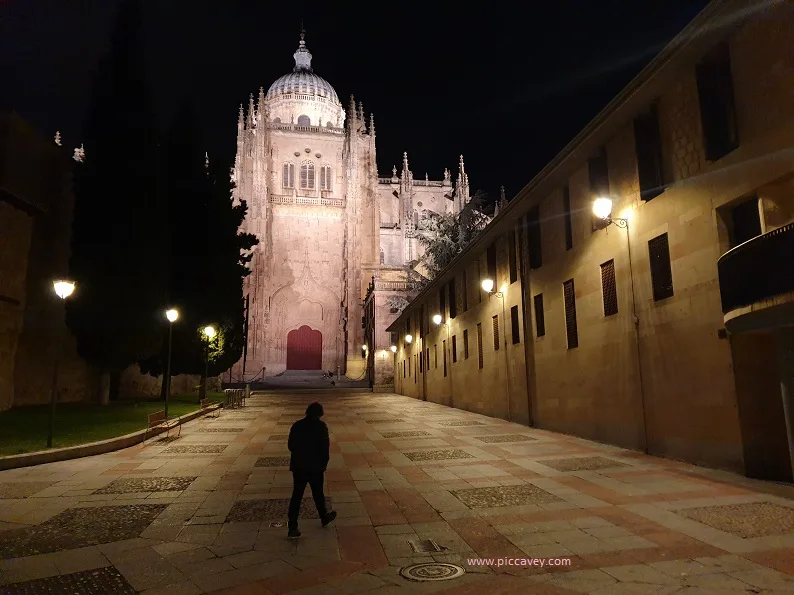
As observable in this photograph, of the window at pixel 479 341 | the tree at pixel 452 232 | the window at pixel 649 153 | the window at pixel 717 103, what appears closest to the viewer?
the window at pixel 717 103

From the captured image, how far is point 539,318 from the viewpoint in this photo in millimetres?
15531

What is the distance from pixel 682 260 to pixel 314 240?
168 feet

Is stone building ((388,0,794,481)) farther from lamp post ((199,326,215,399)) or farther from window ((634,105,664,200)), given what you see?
lamp post ((199,326,215,399))

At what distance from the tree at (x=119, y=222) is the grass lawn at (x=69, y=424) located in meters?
1.99

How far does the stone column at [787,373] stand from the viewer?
735 centimetres

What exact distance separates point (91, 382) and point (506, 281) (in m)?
17.1

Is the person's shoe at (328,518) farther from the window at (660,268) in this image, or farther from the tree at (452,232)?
the tree at (452,232)

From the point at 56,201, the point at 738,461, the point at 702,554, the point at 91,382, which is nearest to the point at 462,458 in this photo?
the point at 738,461

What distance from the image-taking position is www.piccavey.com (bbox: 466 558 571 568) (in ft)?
14.6

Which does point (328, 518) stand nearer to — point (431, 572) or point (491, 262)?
point (431, 572)

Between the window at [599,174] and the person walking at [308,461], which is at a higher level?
the window at [599,174]

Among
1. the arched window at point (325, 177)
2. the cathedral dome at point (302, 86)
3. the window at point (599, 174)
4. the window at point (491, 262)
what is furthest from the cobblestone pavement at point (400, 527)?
the cathedral dome at point (302, 86)

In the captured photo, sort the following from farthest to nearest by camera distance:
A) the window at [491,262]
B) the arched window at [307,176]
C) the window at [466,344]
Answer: the arched window at [307,176] < the window at [466,344] < the window at [491,262]

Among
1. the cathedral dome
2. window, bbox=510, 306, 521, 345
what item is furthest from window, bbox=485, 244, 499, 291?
the cathedral dome
